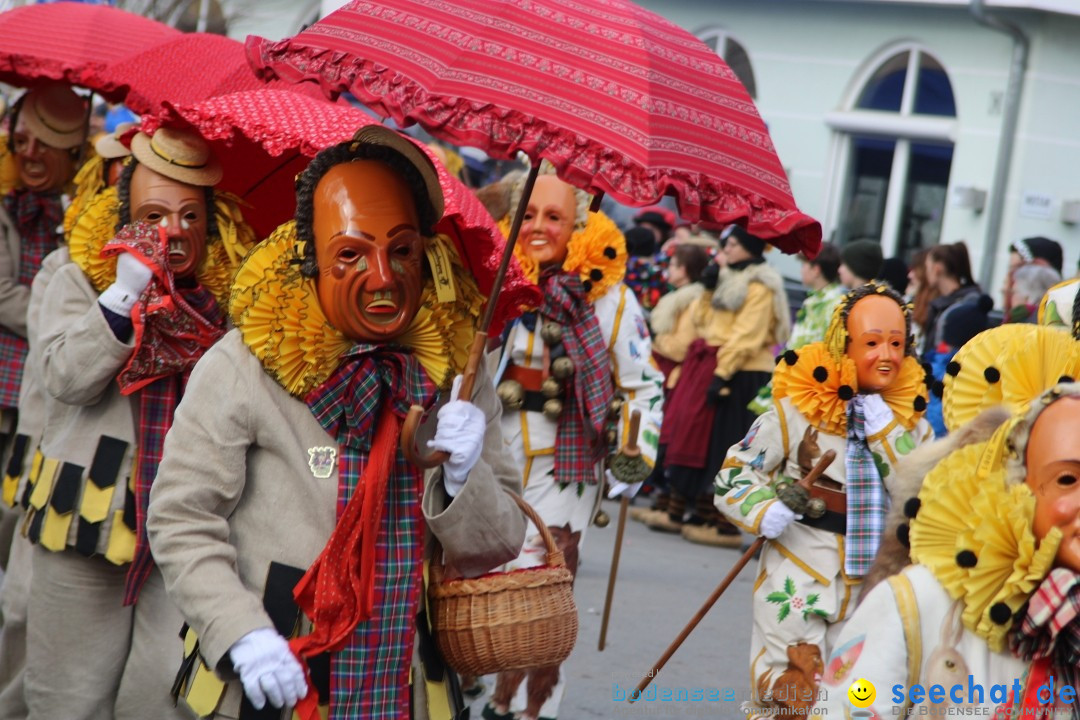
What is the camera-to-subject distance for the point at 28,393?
5.16m

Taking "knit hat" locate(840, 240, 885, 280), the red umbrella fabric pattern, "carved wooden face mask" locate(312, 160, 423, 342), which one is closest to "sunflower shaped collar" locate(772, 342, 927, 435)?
the red umbrella fabric pattern

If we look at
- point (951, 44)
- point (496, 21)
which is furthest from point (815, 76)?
point (496, 21)

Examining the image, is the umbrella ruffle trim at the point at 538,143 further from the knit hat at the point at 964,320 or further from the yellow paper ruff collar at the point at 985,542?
the knit hat at the point at 964,320

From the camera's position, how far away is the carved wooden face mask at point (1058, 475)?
262 centimetres

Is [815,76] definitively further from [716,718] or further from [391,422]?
[391,422]

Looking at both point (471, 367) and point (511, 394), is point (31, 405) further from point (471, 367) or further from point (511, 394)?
point (471, 367)

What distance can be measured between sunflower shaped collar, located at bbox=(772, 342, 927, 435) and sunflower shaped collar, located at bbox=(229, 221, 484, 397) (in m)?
2.02

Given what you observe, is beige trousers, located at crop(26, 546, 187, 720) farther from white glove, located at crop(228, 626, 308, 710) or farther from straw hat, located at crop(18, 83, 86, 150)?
straw hat, located at crop(18, 83, 86, 150)

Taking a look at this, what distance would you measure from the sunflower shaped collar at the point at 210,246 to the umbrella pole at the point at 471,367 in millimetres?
1274

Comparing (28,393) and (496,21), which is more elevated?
(496,21)

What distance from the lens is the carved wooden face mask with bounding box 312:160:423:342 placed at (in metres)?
3.23

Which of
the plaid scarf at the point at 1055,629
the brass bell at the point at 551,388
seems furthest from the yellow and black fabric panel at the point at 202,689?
the brass bell at the point at 551,388

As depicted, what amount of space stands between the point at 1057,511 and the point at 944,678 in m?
0.37

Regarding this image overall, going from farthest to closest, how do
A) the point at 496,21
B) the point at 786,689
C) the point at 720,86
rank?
the point at 786,689 < the point at 720,86 < the point at 496,21
